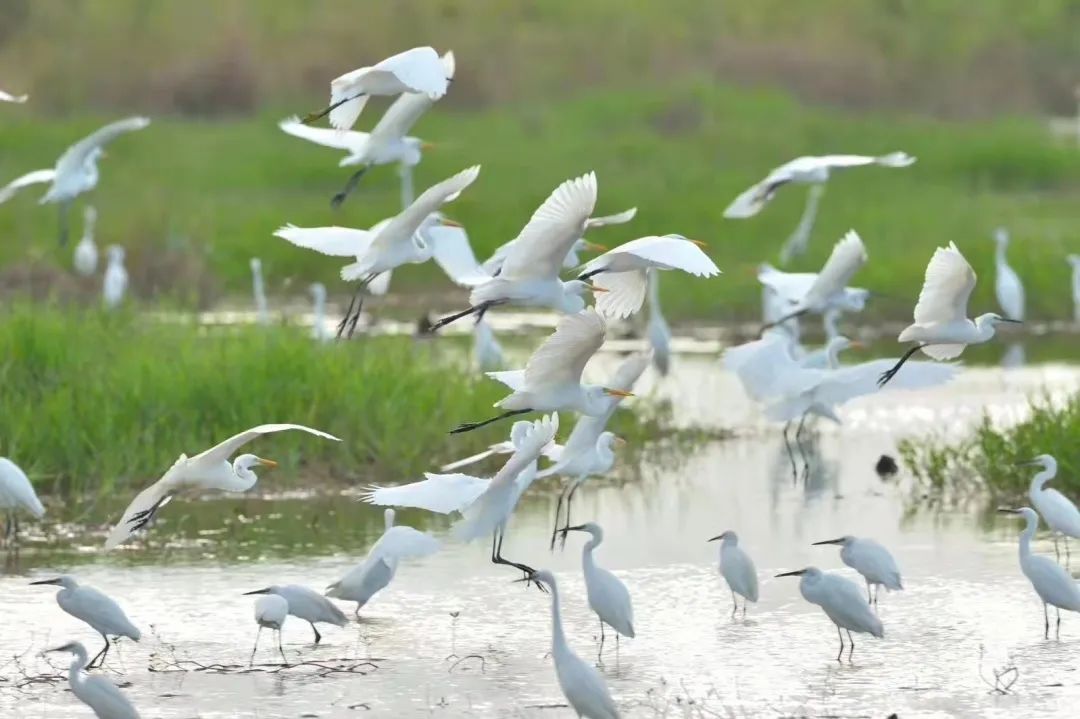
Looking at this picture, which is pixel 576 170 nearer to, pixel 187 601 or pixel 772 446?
pixel 772 446

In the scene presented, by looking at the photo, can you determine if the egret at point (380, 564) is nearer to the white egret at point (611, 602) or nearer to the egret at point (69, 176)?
the white egret at point (611, 602)

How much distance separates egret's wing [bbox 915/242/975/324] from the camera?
801 cm

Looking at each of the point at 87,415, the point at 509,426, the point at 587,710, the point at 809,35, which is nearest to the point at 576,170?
the point at 809,35

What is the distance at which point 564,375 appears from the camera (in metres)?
7.09

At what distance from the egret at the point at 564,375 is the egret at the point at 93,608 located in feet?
4.09

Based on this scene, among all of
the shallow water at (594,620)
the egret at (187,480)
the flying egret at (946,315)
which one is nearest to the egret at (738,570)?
the shallow water at (594,620)

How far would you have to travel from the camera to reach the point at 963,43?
31.5m

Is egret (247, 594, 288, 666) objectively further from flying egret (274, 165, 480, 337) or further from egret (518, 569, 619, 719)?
egret (518, 569, 619, 719)

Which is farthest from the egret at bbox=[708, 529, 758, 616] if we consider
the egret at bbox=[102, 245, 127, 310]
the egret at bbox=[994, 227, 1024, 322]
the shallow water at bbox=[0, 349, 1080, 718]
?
the egret at bbox=[994, 227, 1024, 322]

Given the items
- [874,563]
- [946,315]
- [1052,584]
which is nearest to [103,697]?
[874,563]

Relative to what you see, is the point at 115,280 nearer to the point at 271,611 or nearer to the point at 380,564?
the point at 380,564

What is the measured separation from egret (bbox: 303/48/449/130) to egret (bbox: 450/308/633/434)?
0.93 m

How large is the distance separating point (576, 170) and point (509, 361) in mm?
9419

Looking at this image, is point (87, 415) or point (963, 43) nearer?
point (87, 415)
